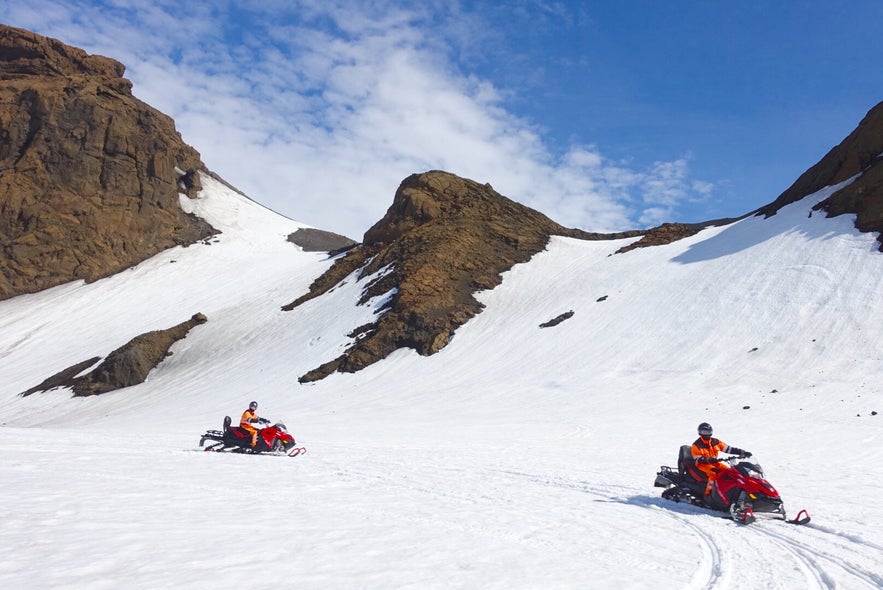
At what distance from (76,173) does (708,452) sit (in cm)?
7793

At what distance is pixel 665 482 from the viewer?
1035 cm

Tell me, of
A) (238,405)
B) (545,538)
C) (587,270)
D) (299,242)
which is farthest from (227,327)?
(545,538)

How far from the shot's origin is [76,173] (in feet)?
232

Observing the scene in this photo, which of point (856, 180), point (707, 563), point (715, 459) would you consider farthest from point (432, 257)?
point (707, 563)

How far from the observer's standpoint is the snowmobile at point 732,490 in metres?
8.77

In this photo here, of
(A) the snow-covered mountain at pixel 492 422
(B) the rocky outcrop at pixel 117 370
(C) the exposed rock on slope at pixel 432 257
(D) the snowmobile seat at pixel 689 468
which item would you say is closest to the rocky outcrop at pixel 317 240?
(A) the snow-covered mountain at pixel 492 422

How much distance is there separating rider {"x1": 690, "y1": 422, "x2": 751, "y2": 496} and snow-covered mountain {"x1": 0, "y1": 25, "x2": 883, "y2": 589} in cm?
67

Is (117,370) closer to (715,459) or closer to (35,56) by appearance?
(715,459)

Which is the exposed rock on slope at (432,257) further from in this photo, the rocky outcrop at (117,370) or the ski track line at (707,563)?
the ski track line at (707,563)

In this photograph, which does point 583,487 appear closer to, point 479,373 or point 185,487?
point 185,487

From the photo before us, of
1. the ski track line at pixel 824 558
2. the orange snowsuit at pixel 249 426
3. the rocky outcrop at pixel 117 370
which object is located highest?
the rocky outcrop at pixel 117 370

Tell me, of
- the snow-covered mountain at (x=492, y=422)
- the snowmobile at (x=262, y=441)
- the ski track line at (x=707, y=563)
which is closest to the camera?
the ski track line at (x=707, y=563)

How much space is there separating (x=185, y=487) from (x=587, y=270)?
37.0 metres

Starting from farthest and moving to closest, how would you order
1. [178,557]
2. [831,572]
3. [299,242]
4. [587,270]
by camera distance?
[299,242] → [587,270] → [831,572] → [178,557]
